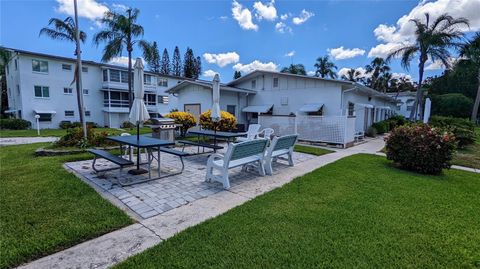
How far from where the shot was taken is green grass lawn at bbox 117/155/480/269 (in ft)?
7.96

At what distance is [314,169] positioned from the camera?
6.69 metres

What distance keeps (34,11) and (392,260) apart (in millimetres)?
15325

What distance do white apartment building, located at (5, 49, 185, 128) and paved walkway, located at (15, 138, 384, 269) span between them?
28.6 metres

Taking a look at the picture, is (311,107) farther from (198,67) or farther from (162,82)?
(198,67)

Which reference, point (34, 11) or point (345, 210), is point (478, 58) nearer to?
point (345, 210)

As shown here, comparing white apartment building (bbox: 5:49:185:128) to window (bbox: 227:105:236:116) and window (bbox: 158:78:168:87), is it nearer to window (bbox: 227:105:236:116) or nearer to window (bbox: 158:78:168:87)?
window (bbox: 158:78:168:87)

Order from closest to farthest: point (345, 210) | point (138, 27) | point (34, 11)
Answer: point (345, 210), point (34, 11), point (138, 27)

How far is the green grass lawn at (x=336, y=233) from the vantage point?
2426mm

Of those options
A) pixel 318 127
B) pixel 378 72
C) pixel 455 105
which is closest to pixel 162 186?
pixel 318 127

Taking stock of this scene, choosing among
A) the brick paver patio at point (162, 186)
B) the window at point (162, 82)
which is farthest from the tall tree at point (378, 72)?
the brick paver patio at point (162, 186)

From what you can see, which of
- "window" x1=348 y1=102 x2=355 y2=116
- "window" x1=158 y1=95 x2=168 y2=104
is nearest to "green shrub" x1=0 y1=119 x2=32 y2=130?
"window" x1=158 y1=95 x2=168 y2=104

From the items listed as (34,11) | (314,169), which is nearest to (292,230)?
(314,169)

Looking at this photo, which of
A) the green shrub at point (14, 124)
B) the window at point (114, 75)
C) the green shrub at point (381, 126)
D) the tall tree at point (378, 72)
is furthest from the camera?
the tall tree at point (378, 72)

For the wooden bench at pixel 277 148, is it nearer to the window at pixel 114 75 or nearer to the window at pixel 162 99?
the window at pixel 114 75
